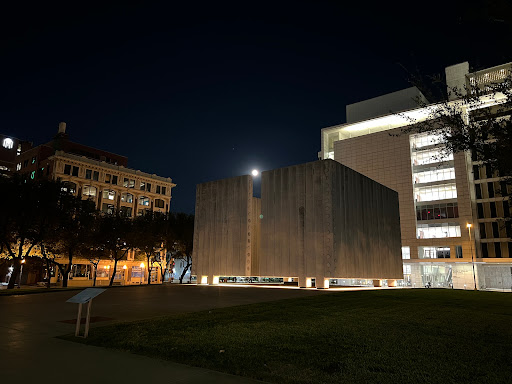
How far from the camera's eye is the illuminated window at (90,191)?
76.4m

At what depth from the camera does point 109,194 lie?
264 feet

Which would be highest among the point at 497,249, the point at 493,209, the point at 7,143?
the point at 7,143

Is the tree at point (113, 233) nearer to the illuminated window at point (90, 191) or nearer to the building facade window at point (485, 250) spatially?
the illuminated window at point (90, 191)

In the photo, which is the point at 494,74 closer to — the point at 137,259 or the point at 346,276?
the point at 346,276

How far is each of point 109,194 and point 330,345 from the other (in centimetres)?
8030

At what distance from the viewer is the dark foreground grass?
5.64 meters

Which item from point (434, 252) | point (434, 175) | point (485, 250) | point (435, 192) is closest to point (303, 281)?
point (434, 252)

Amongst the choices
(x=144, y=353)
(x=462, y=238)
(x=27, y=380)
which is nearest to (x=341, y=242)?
(x=144, y=353)

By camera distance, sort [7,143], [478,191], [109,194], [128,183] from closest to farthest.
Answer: [478,191]
[109,194]
[128,183]
[7,143]

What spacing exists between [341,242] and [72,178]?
62.1 metres

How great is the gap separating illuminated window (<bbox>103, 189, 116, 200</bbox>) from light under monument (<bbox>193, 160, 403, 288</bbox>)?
1949 inches

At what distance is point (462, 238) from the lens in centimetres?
6519

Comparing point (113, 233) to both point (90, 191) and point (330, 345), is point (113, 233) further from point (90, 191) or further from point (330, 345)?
point (330, 345)

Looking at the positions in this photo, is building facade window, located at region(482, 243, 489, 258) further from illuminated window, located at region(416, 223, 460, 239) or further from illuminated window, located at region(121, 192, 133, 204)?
illuminated window, located at region(121, 192, 133, 204)
